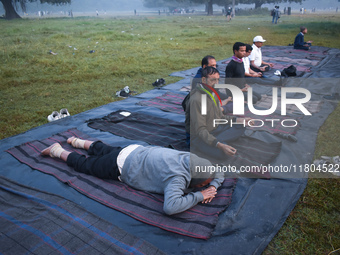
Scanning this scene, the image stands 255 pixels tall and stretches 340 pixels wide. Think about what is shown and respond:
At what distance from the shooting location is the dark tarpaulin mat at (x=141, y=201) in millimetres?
2584

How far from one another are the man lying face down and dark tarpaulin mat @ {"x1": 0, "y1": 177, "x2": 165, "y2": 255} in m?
0.50

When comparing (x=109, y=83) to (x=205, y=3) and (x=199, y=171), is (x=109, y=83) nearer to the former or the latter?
(x=199, y=171)

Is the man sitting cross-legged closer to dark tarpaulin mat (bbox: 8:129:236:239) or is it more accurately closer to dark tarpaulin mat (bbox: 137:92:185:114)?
dark tarpaulin mat (bbox: 8:129:236:239)

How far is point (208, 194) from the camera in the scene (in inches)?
112

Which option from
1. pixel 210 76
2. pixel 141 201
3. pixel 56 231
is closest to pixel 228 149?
pixel 210 76

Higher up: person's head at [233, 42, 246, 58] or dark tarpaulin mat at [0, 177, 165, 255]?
person's head at [233, 42, 246, 58]

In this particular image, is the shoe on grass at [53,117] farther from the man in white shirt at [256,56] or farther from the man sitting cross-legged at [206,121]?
the man in white shirt at [256,56]

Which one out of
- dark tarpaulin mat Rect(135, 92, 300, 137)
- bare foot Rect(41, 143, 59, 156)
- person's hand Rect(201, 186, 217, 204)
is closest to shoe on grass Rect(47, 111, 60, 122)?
dark tarpaulin mat Rect(135, 92, 300, 137)

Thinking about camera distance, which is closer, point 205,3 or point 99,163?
point 99,163

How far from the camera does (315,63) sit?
29.9 feet

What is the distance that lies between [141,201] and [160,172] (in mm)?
399

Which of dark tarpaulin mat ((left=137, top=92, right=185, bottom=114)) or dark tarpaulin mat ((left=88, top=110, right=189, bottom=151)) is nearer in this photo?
dark tarpaulin mat ((left=88, top=110, right=189, bottom=151))

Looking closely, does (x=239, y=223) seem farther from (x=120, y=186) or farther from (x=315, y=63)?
(x=315, y=63)

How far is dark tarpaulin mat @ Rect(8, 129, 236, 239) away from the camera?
2584 millimetres
